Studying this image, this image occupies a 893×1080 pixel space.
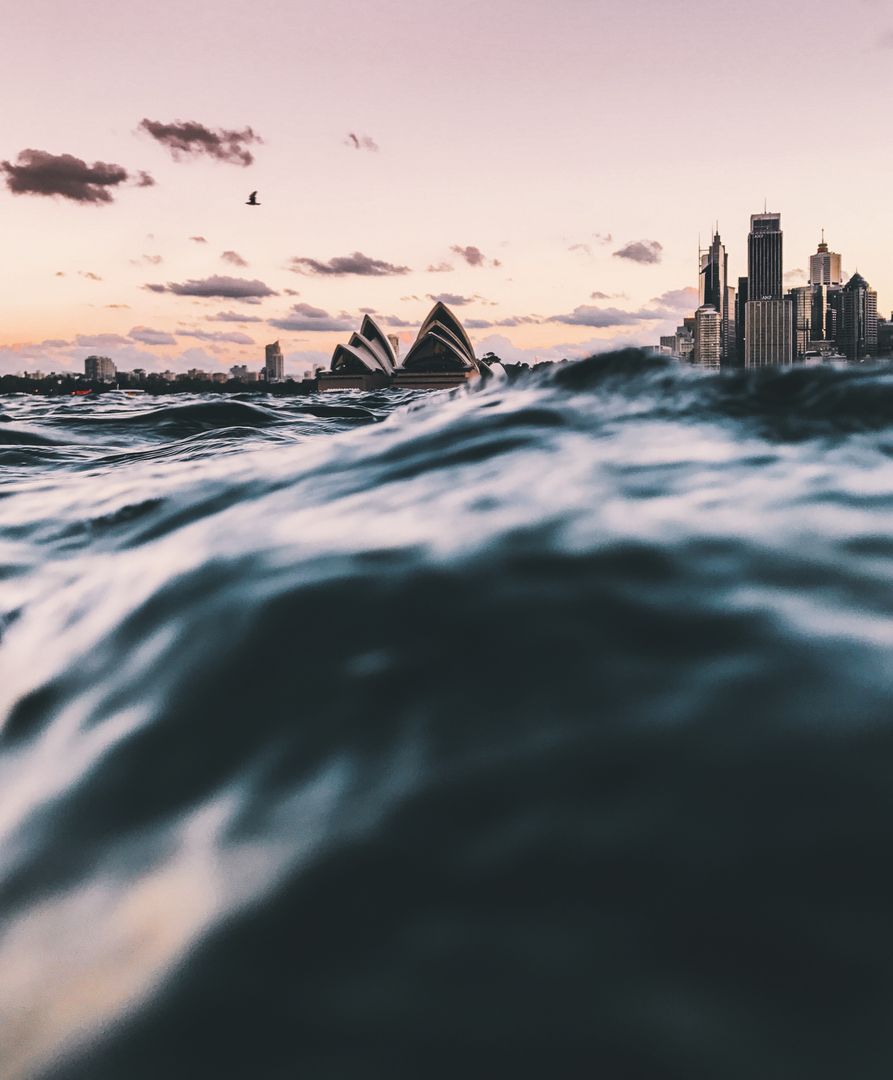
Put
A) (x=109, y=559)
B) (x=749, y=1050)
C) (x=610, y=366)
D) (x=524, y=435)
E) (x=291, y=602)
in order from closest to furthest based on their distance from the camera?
(x=749, y=1050), (x=291, y=602), (x=109, y=559), (x=524, y=435), (x=610, y=366)

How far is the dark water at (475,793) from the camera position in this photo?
3.47ft

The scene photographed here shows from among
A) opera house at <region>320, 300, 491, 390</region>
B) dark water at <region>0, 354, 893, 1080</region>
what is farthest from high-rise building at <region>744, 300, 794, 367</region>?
dark water at <region>0, 354, 893, 1080</region>

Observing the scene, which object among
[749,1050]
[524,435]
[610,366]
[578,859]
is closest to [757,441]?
[524,435]

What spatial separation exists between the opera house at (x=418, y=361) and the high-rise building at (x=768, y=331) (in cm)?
5263

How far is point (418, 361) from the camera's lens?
242 feet

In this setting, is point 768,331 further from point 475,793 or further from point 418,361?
point 475,793

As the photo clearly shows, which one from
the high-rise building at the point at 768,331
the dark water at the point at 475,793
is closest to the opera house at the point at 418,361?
the high-rise building at the point at 768,331

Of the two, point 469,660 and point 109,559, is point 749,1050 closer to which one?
point 469,660

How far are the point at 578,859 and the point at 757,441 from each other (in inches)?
112

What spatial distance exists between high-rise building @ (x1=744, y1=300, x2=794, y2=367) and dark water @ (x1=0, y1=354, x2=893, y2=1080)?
11413 cm

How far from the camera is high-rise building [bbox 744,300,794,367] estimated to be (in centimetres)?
11375

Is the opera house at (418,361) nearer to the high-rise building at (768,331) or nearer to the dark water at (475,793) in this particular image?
the high-rise building at (768,331)

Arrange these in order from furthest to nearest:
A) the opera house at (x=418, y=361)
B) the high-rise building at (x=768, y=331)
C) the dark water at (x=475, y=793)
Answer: the high-rise building at (x=768, y=331)
the opera house at (x=418, y=361)
the dark water at (x=475, y=793)

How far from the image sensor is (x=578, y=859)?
1265mm
